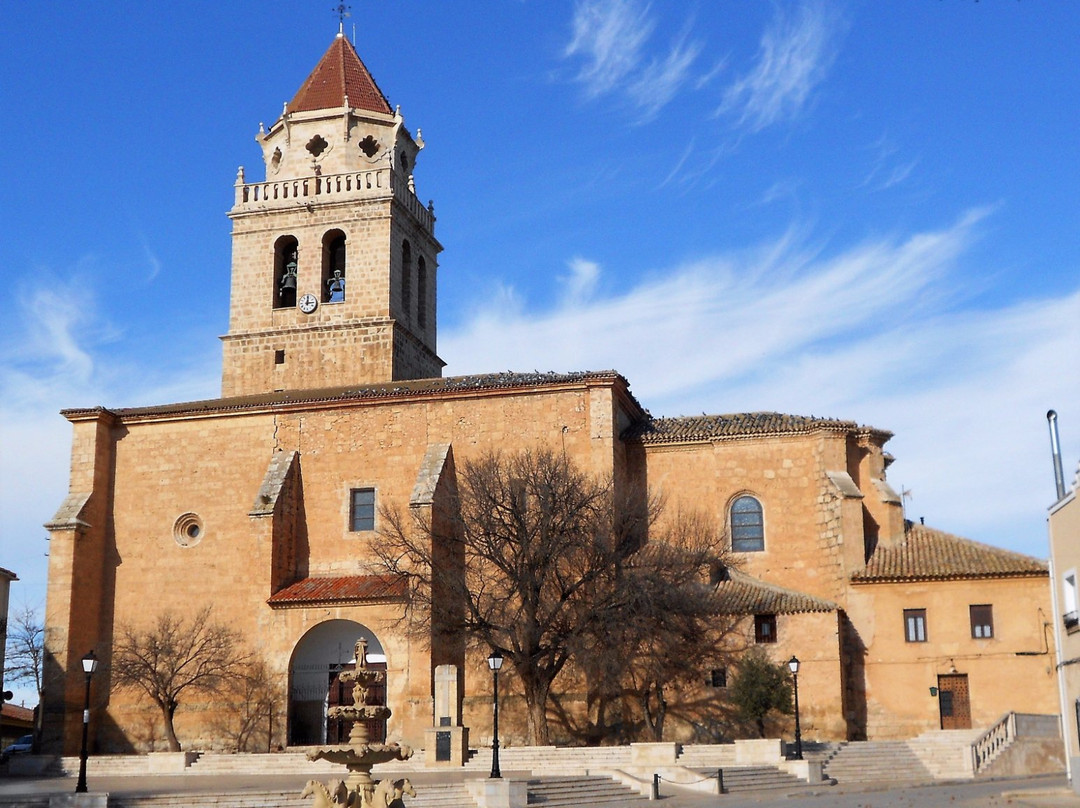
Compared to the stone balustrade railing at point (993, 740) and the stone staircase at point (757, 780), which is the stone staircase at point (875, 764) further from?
the stone staircase at point (757, 780)

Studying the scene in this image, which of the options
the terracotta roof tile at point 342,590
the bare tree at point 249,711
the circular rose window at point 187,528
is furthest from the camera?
the circular rose window at point 187,528

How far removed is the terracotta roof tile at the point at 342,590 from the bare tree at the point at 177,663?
6.17ft

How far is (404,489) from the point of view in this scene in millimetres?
34906

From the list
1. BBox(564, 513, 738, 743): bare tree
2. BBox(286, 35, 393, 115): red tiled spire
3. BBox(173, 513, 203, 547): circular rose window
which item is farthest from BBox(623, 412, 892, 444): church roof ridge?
BBox(286, 35, 393, 115): red tiled spire

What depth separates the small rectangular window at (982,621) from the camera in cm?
3144

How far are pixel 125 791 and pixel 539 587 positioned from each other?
10.6 metres

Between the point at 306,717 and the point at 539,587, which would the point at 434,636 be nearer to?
the point at 539,587

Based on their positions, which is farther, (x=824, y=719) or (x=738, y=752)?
(x=824, y=719)

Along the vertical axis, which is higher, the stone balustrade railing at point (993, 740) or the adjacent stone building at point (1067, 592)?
the adjacent stone building at point (1067, 592)

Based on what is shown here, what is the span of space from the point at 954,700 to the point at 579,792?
12010mm

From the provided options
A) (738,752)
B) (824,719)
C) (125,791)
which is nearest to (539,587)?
(738,752)

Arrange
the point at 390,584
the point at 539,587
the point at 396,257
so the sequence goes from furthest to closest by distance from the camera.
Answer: the point at 396,257 < the point at 390,584 < the point at 539,587

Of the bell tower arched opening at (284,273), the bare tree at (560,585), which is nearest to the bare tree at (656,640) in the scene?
the bare tree at (560,585)

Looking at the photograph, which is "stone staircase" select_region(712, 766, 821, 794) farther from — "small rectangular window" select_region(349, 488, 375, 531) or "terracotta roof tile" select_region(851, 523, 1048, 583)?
"small rectangular window" select_region(349, 488, 375, 531)
